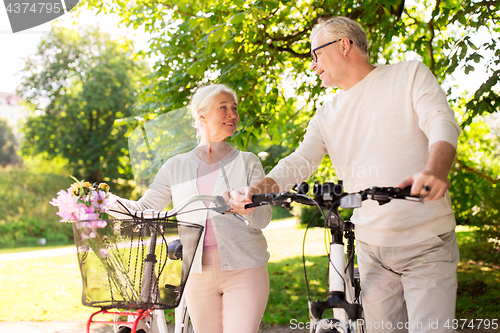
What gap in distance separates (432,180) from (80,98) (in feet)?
91.5

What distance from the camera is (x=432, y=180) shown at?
1592 mm

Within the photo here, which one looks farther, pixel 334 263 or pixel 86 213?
pixel 86 213

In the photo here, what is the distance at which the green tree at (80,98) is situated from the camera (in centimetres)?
2645

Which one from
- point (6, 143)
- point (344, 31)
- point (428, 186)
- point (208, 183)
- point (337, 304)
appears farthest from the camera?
point (6, 143)

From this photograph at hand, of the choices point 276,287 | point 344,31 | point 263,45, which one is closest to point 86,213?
point 344,31

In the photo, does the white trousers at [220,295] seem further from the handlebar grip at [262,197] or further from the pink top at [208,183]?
the handlebar grip at [262,197]

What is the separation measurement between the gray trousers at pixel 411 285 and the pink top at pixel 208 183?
880 mm

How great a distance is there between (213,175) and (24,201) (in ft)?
63.1

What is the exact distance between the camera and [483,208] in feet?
31.3

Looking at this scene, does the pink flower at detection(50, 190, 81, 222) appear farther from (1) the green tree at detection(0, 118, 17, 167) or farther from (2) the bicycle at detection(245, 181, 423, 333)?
(1) the green tree at detection(0, 118, 17, 167)

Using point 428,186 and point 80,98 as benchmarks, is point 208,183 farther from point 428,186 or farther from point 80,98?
point 80,98

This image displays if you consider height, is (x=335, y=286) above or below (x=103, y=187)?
below

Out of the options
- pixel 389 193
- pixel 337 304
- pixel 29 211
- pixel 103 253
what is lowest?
pixel 337 304

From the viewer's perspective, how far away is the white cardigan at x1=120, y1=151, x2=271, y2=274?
8.43 ft
